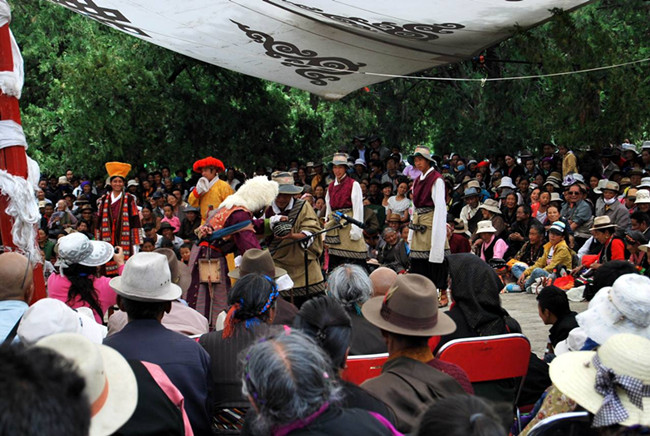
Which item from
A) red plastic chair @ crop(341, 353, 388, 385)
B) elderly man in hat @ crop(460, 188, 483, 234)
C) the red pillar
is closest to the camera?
red plastic chair @ crop(341, 353, 388, 385)

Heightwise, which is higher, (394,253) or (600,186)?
(600,186)

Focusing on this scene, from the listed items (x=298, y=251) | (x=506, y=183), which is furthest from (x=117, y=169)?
(x=506, y=183)

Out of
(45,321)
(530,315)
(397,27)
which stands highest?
(397,27)

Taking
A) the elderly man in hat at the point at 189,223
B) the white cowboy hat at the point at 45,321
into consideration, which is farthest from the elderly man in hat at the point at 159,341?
the elderly man in hat at the point at 189,223

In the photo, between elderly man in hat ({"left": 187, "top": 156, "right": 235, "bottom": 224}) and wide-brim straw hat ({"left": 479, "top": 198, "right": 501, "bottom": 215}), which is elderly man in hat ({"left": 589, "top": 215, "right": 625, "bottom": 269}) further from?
elderly man in hat ({"left": 187, "top": 156, "right": 235, "bottom": 224})

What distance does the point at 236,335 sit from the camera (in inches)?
121

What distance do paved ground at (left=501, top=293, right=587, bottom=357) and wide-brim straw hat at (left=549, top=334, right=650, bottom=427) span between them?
3156mm

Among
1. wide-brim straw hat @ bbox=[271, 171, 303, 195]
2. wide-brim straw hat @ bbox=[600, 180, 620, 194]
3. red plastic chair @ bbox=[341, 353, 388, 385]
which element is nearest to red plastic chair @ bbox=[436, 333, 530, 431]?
red plastic chair @ bbox=[341, 353, 388, 385]

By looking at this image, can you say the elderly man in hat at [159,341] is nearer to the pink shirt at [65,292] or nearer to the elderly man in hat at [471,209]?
the pink shirt at [65,292]

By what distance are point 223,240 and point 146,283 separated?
2972mm

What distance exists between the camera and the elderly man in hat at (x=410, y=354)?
238 centimetres

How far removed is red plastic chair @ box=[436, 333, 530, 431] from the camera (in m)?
3.21

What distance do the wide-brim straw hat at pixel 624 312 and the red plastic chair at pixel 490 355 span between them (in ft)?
1.67

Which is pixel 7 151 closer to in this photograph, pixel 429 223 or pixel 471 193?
pixel 429 223
